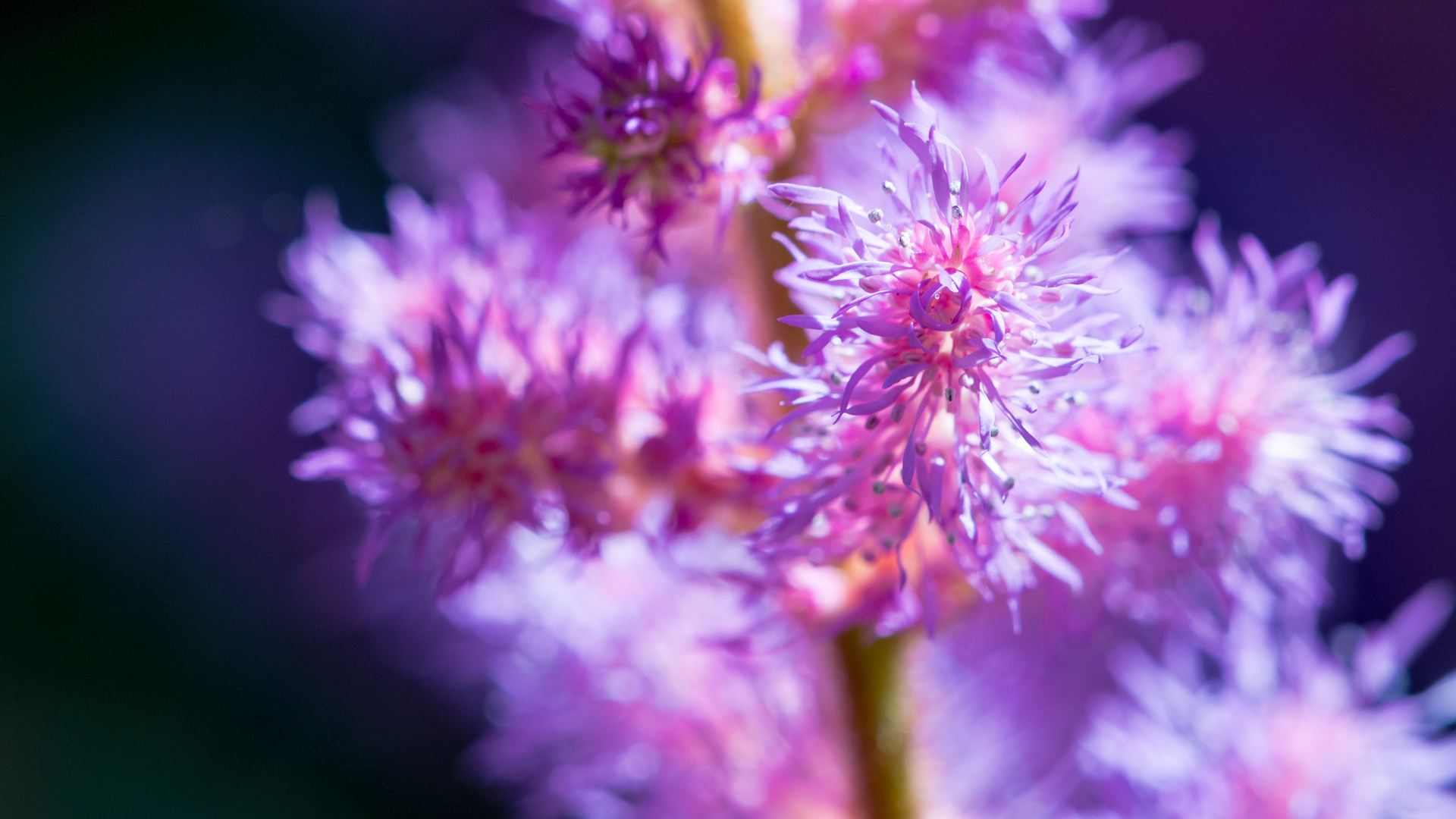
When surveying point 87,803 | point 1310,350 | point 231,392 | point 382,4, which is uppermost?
point 382,4

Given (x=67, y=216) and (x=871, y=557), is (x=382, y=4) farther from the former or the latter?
(x=871, y=557)

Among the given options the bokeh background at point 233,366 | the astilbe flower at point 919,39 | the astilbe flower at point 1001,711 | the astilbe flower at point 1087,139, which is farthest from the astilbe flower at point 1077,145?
the bokeh background at point 233,366

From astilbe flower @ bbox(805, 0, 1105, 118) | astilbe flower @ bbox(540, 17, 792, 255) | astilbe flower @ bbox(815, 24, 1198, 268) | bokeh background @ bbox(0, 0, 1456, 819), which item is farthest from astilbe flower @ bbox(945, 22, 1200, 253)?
bokeh background @ bbox(0, 0, 1456, 819)

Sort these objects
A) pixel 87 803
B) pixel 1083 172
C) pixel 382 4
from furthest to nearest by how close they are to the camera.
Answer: pixel 382 4 → pixel 87 803 → pixel 1083 172

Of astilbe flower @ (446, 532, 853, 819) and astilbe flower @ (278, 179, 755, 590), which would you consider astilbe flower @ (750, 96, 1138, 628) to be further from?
astilbe flower @ (446, 532, 853, 819)

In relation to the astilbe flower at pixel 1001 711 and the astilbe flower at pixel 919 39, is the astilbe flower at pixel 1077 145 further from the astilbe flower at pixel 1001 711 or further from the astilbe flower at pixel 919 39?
the astilbe flower at pixel 1001 711

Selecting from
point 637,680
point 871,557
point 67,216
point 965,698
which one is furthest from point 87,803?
point 871,557
